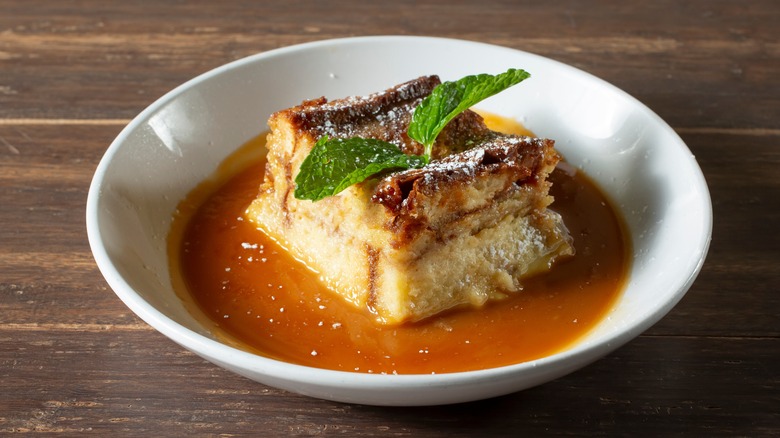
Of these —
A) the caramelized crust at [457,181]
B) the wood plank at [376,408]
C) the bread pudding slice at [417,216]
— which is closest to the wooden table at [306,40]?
the wood plank at [376,408]

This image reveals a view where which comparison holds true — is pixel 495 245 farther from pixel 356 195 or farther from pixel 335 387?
pixel 335 387

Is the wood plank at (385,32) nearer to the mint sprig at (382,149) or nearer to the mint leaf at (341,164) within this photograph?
the mint sprig at (382,149)

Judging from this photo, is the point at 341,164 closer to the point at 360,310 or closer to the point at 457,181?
the point at 457,181

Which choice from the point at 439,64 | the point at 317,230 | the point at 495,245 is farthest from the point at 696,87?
the point at 317,230

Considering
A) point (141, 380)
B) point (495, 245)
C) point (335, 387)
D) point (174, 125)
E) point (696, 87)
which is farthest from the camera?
point (696, 87)

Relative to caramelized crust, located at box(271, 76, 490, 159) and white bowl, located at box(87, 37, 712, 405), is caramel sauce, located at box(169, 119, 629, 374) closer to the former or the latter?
white bowl, located at box(87, 37, 712, 405)

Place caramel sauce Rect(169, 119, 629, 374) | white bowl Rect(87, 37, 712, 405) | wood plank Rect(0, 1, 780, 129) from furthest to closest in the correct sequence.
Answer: wood plank Rect(0, 1, 780, 129)
caramel sauce Rect(169, 119, 629, 374)
white bowl Rect(87, 37, 712, 405)

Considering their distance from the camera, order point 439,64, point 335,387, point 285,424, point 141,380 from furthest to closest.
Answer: point 439,64
point 141,380
point 285,424
point 335,387

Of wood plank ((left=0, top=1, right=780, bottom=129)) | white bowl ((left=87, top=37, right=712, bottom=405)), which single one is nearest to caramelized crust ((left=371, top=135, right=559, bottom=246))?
white bowl ((left=87, top=37, right=712, bottom=405))
